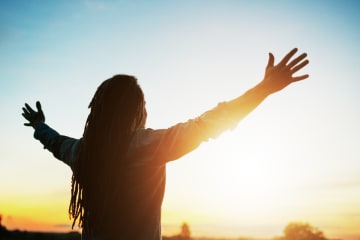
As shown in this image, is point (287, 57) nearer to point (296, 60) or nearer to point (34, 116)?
point (296, 60)

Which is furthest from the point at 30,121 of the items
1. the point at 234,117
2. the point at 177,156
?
the point at 234,117

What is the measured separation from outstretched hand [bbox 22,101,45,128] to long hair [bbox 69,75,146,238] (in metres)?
1.19

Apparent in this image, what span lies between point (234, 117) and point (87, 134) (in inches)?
55.1

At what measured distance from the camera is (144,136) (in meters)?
2.77

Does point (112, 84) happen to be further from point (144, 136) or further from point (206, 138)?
point (206, 138)

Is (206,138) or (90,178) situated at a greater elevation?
(206,138)

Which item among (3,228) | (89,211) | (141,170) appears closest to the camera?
(141,170)

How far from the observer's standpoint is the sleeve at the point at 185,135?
247cm

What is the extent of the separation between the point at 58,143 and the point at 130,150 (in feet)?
3.75

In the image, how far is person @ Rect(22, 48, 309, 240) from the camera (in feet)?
8.31

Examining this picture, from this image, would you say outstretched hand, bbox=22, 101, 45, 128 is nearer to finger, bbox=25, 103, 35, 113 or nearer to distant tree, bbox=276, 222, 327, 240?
finger, bbox=25, 103, 35, 113

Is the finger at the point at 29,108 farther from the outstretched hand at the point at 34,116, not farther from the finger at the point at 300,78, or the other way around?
the finger at the point at 300,78

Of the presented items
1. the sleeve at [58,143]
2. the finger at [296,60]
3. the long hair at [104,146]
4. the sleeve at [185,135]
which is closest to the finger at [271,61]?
the finger at [296,60]

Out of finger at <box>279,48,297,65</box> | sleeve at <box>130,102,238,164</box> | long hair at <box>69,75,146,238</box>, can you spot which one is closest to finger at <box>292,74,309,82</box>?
finger at <box>279,48,297,65</box>
